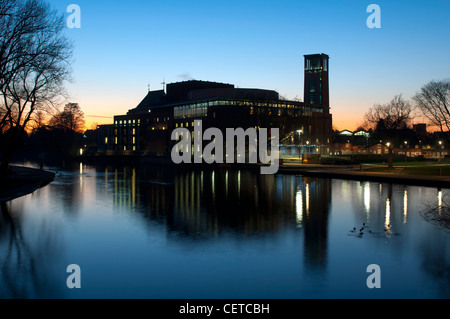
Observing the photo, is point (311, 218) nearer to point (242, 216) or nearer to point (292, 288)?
point (242, 216)

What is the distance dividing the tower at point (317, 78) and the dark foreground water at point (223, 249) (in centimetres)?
17635

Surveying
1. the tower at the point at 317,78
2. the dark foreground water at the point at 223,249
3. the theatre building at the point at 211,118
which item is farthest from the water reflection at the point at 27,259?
the tower at the point at 317,78

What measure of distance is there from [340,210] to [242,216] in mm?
5283

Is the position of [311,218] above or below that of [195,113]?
below

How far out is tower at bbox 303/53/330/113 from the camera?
19162 cm

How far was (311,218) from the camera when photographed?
1772 cm

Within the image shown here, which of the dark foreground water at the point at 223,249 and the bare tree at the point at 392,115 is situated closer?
the dark foreground water at the point at 223,249

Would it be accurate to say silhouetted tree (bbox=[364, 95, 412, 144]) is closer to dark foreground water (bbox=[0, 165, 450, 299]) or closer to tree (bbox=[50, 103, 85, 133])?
dark foreground water (bbox=[0, 165, 450, 299])

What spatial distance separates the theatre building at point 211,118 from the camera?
80.1 metres

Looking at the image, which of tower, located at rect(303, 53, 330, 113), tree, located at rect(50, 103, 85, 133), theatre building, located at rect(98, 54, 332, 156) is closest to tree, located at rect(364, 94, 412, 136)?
theatre building, located at rect(98, 54, 332, 156)

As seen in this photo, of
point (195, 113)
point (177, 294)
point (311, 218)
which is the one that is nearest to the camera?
point (177, 294)

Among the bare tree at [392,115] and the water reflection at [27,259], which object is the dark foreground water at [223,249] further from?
the bare tree at [392,115]
